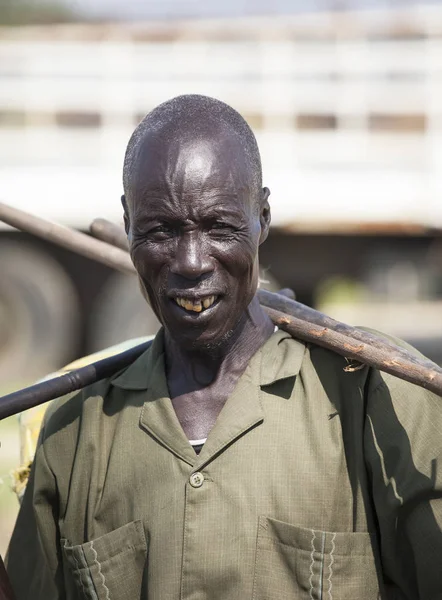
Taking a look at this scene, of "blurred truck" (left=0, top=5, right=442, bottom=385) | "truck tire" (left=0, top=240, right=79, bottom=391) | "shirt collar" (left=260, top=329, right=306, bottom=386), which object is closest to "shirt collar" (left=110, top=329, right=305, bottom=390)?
"shirt collar" (left=260, top=329, right=306, bottom=386)

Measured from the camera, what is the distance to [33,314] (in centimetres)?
990

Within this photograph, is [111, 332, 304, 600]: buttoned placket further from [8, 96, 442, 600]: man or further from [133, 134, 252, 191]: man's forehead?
[133, 134, 252, 191]: man's forehead

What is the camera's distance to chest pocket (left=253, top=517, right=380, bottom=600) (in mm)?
2295

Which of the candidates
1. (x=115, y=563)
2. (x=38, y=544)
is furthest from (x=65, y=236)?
(x=115, y=563)

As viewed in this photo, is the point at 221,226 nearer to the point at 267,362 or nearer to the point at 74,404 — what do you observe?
the point at 267,362

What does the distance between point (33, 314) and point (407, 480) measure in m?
7.91

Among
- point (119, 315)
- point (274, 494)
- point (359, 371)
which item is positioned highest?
point (359, 371)

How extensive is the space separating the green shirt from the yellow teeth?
0.22 meters

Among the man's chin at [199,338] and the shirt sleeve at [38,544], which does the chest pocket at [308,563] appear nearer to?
the man's chin at [199,338]

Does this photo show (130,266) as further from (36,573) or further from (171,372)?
(36,573)

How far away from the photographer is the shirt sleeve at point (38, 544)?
2.56 meters

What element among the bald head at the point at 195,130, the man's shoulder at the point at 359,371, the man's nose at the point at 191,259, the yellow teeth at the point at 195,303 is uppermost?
the bald head at the point at 195,130

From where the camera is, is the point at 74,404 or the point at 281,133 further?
the point at 281,133

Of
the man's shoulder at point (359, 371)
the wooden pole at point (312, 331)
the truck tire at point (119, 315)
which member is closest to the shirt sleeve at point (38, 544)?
the wooden pole at point (312, 331)
